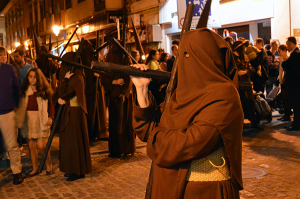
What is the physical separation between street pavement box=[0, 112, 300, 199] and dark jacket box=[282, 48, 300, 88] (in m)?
2.08

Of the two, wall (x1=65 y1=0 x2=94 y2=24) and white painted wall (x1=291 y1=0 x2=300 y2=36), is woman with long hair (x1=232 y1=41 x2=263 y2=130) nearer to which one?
white painted wall (x1=291 y1=0 x2=300 y2=36)

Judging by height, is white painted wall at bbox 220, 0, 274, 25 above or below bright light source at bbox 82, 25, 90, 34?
below

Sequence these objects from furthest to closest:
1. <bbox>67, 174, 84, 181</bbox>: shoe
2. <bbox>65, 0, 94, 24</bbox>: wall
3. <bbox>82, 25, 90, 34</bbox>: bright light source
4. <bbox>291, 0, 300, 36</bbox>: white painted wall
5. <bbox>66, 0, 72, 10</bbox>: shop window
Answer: <bbox>66, 0, 72, 10</bbox>: shop window
<bbox>65, 0, 94, 24</bbox>: wall
<bbox>82, 25, 90, 34</bbox>: bright light source
<bbox>291, 0, 300, 36</bbox>: white painted wall
<bbox>67, 174, 84, 181</bbox>: shoe

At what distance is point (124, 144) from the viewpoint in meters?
7.75

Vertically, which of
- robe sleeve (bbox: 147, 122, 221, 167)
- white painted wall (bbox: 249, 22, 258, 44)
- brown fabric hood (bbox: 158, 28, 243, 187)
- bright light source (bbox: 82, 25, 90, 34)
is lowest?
robe sleeve (bbox: 147, 122, 221, 167)

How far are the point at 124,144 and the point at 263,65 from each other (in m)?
5.52

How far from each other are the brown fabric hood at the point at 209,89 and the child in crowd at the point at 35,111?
186 inches

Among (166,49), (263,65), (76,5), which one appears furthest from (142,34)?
(76,5)

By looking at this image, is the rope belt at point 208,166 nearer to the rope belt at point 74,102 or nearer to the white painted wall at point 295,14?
the rope belt at point 74,102

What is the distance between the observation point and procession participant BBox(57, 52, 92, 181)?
6.27m

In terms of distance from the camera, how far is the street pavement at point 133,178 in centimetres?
543

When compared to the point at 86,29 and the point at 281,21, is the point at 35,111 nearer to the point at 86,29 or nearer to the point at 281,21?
the point at 281,21

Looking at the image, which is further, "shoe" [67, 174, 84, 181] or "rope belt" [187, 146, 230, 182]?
"shoe" [67, 174, 84, 181]

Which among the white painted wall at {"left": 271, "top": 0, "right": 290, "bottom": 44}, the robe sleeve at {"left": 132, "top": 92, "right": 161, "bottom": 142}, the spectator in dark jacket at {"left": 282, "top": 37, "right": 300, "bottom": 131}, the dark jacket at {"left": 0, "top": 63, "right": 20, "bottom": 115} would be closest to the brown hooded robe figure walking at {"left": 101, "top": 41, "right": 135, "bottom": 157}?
the dark jacket at {"left": 0, "top": 63, "right": 20, "bottom": 115}
